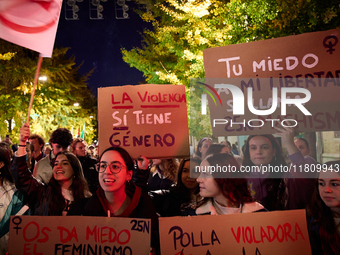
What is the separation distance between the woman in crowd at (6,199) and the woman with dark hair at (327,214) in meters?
2.64

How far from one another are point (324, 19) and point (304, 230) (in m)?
3.06

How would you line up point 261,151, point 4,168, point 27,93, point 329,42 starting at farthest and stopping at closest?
point 27,93
point 261,151
point 4,168
point 329,42

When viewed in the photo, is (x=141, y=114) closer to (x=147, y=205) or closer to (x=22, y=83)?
(x=147, y=205)

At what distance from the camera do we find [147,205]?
2.77 metres

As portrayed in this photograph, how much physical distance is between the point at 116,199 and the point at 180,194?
848 mm

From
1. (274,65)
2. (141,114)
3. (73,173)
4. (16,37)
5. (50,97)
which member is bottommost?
(73,173)

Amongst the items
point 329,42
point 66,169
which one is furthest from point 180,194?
point 329,42

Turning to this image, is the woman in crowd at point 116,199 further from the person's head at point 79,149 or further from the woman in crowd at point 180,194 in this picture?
the person's head at point 79,149

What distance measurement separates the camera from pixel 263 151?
3.43 m

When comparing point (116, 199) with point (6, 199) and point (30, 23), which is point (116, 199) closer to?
point (6, 199)

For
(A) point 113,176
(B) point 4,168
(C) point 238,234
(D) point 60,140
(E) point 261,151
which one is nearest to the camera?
(C) point 238,234

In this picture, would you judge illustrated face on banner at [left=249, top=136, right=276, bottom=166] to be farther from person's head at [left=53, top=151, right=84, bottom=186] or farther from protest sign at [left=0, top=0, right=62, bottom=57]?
protest sign at [left=0, top=0, right=62, bottom=57]

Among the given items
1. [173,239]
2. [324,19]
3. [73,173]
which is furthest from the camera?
[324,19]

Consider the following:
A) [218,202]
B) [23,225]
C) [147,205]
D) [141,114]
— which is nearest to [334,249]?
[218,202]
